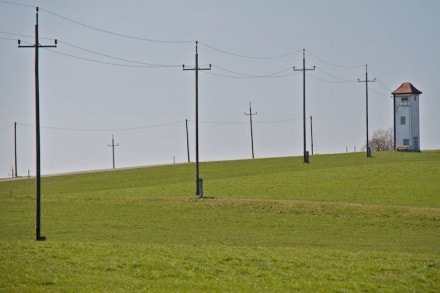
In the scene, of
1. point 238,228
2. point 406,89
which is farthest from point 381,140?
point 238,228

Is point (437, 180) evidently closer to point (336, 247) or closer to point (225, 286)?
point (336, 247)

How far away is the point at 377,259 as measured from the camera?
86.2 ft

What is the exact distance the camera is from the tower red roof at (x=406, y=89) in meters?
109

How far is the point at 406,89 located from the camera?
110 metres

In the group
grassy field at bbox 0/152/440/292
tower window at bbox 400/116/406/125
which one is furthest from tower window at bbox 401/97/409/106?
grassy field at bbox 0/152/440/292

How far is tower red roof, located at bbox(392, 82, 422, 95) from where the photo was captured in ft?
358

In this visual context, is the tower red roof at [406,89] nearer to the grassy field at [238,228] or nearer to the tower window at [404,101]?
the tower window at [404,101]

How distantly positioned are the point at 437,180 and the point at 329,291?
1759 inches

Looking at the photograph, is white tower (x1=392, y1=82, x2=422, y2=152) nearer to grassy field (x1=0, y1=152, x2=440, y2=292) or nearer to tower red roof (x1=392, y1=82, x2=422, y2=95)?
tower red roof (x1=392, y1=82, x2=422, y2=95)

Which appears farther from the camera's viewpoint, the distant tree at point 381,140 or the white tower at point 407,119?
the distant tree at point 381,140

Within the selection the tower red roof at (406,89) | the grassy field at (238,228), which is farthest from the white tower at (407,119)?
the grassy field at (238,228)

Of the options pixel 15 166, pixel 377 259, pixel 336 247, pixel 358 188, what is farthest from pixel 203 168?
pixel 377 259

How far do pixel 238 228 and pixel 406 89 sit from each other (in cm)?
7286

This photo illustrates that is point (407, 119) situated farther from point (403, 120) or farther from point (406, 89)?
point (406, 89)
